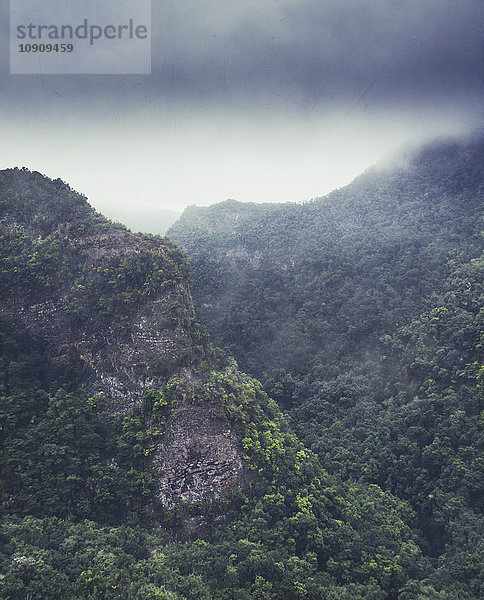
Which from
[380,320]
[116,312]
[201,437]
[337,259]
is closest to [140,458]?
[201,437]

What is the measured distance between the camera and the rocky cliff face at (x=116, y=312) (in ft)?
68.8

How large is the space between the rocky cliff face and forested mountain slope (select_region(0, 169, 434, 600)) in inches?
3.6

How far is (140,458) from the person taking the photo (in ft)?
68.2

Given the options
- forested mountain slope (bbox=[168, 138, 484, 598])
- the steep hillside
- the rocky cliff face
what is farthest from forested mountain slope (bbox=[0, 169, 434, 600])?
the steep hillside

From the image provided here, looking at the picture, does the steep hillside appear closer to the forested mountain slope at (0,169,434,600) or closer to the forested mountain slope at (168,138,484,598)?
the forested mountain slope at (168,138,484,598)

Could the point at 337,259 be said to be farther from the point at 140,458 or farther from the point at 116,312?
the point at 140,458

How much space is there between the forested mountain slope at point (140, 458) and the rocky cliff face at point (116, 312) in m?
0.09

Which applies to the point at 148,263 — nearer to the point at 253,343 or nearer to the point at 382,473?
the point at 253,343

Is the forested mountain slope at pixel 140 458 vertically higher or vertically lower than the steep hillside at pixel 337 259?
lower

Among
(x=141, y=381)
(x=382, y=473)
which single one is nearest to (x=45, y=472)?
(x=141, y=381)

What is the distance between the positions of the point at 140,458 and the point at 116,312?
943 cm

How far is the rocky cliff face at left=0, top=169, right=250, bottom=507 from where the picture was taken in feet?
68.8

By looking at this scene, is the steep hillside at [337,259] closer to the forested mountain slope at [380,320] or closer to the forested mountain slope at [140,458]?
the forested mountain slope at [380,320]

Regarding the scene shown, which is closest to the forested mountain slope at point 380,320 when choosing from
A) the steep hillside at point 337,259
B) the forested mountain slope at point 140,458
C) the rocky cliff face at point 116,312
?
the steep hillside at point 337,259
